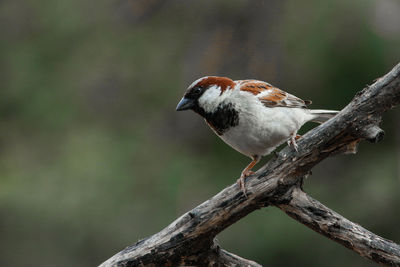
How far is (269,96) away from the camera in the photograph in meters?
2.88

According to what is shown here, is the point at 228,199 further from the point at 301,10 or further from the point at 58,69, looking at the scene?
the point at 58,69

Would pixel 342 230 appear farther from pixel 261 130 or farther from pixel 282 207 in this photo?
pixel 261 130

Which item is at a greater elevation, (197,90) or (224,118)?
(197,90)

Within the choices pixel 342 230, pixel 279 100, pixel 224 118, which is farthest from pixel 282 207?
pixel 279 100

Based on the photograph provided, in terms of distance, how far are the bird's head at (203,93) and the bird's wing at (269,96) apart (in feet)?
0.35

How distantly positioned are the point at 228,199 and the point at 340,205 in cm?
230

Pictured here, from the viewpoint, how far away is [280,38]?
452cm

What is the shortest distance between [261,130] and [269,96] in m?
0.26

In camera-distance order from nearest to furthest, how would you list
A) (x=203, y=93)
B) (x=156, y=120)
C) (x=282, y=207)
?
(x=282, y=207), (x=203, y=93), (x=156, y=120)

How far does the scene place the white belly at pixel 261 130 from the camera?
2695 mm

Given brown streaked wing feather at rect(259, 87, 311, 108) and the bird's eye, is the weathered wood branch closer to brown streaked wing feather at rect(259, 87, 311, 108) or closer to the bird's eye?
brown streaked wing feather at rect(259, 87, 311, 108)

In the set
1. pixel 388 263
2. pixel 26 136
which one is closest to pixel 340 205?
pixel 388 263

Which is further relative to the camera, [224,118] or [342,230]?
[224,118]

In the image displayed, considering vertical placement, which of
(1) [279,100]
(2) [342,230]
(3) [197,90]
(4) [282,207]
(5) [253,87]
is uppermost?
(3) [197,90]
